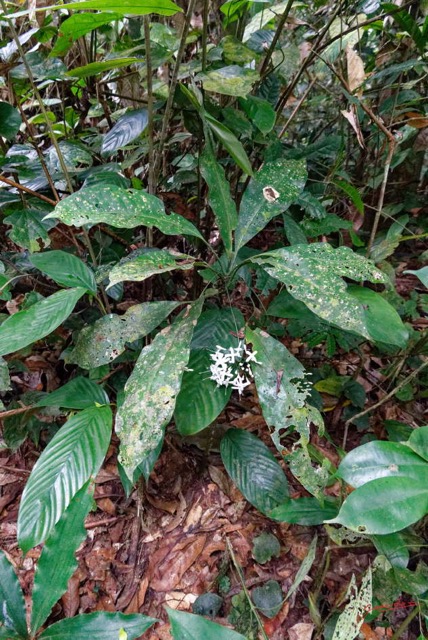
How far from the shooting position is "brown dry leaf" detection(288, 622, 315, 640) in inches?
36.2

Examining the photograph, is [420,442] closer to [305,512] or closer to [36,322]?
[305,512]

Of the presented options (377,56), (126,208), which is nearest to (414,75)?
(377,56)

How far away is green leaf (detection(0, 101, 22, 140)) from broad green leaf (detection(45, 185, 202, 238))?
1.37 ft

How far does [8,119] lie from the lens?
3.11 ft

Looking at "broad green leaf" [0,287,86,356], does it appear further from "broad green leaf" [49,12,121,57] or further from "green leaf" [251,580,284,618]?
"green leaf" [251,580,284,618]

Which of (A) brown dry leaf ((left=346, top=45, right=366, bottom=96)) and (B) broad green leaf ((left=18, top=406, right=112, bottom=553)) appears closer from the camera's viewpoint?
(B) broad green leaf ((left=18, top=406, right=112, bottom=553))

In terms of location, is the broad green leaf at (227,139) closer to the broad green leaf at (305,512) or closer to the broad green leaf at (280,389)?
the broad green leaf at (280,389)

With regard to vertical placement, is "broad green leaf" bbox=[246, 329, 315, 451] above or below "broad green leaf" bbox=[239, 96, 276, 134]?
below

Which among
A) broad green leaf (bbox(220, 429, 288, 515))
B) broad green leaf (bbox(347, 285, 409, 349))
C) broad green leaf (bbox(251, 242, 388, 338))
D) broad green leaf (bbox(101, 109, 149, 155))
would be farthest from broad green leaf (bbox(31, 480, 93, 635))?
broad green leaf (bbox(101, 109, 149, 155))

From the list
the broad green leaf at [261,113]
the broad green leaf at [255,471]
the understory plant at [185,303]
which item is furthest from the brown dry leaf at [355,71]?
the broad green leaf at [255,471]

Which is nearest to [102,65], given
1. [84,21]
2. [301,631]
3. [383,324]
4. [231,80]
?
[84,21]

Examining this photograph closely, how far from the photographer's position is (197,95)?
810 mm

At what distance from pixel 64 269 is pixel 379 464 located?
65 cm

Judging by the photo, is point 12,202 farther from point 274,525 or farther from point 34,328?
point 274,525
